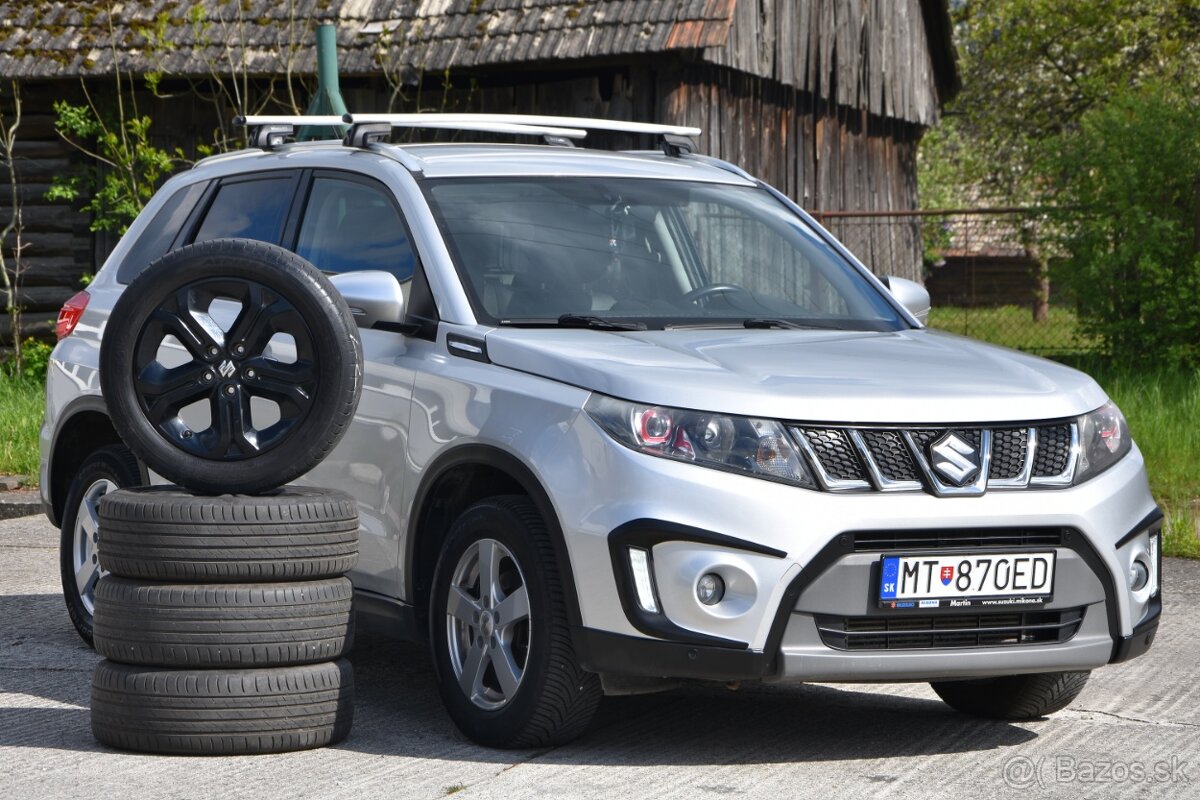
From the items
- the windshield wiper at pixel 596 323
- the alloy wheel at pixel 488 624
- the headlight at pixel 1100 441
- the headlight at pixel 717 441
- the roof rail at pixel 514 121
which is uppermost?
the roof rail at pixel 514 121

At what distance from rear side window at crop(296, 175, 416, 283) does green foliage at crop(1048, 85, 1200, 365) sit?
908 centimetres

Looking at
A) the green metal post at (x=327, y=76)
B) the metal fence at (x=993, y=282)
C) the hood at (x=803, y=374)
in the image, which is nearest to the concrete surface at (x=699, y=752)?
the hood at (x=803, y=374)

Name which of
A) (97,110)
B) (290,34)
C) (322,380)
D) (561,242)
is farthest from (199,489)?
(97,110)

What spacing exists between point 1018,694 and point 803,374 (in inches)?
57.8

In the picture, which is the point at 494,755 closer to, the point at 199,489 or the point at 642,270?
the point at 199,489

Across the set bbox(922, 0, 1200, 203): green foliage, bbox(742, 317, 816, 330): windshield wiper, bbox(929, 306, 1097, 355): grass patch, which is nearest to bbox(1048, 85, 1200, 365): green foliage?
bbox(929, 306, 1097, 355): grass patch

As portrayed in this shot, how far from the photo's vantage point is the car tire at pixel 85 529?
21.8 feet

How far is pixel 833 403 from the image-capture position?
4641 millimetres

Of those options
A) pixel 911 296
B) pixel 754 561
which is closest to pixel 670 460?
pixel 754 561

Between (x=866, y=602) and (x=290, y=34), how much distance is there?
40.2ft

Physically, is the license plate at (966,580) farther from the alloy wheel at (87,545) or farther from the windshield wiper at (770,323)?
the alloy wheel at (87,545)

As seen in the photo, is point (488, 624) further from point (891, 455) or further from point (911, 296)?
point (911, 296)

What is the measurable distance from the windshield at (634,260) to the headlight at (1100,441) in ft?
2.98

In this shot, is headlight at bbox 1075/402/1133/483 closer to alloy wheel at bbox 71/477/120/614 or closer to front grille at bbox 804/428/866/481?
front grille at bbox 804/428/866/481
